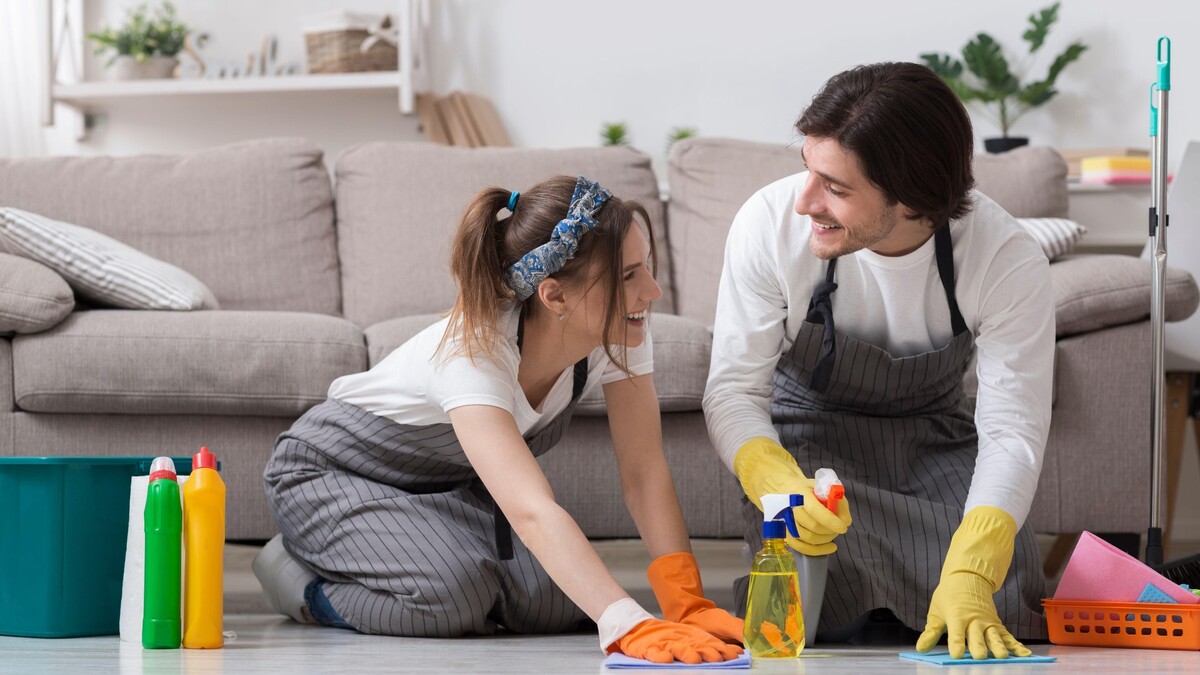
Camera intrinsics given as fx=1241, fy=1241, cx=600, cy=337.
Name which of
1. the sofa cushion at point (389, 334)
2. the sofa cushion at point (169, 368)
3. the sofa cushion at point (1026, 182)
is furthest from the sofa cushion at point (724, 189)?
the sofa cushion at point (169, 368)

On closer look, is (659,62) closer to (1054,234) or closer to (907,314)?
(1054,234)

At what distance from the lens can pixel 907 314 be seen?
1.68 m

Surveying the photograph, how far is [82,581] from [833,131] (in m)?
1.14

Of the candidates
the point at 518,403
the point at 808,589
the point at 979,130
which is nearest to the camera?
the point at 808,589

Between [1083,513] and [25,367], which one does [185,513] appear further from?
[1083,513]

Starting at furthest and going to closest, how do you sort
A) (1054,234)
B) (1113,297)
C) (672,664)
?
1. (1054,234)
2. (1113,297)
3. (672,664)

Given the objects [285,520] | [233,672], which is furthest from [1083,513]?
[233,672]

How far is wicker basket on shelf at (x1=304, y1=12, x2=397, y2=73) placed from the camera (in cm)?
319

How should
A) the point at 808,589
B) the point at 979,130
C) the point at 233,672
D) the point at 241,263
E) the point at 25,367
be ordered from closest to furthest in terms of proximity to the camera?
the point at 233,672 → the point at 808,589 → the point at 25,367 → the point at 241,263 → the point at 979,130

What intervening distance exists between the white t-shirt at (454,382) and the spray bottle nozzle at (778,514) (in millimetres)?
347

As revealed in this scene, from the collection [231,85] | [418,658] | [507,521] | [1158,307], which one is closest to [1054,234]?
[1158,307]

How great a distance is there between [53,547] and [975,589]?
117cm

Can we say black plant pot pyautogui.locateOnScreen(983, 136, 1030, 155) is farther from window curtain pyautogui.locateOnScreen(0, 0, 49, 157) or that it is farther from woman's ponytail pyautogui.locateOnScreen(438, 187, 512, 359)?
window curtain pyautogui.locateOnScreen(0, 0, 49, 157)

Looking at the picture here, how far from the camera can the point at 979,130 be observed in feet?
10.7
